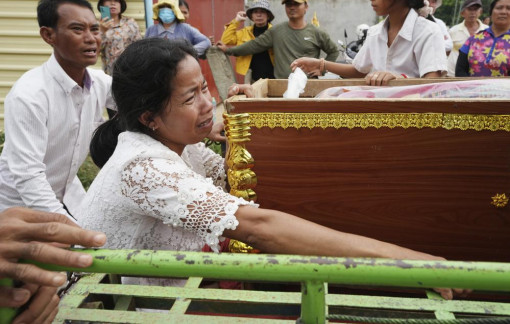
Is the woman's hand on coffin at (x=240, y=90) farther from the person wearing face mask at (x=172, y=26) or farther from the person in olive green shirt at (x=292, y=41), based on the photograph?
the person wearing face mask at (x=172, y=26)

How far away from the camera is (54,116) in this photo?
253cm

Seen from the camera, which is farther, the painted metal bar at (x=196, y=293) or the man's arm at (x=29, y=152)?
the man's arm at (x=29, y=152)

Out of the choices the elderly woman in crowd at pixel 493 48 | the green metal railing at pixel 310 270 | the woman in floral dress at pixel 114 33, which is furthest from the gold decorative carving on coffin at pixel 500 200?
the woman in floral dress at pixel 114 33

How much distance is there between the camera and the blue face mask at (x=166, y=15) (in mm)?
5286

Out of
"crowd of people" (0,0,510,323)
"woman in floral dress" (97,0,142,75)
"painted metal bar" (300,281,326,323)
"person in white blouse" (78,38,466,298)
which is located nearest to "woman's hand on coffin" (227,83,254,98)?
"crowd of people" (0,0,510,323)

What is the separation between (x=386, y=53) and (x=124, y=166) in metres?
2.15

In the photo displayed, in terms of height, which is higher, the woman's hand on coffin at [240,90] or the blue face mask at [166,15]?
the blue face mask at [166,15]

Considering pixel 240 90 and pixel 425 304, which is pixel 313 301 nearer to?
pixel 425 304

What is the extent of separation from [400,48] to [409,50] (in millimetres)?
64

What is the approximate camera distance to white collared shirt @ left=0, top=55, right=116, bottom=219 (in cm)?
227

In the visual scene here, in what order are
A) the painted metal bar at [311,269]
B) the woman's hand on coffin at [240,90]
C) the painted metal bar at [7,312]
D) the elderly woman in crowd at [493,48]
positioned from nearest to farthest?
1. the painted metal bar at [311,269]
2. the painted metal bar at [7,312]
3. the woman's hand on coffin at [240,90]
4. the elderly woman in crowd at [493,48]

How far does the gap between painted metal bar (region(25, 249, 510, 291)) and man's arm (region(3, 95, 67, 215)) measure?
1453mm

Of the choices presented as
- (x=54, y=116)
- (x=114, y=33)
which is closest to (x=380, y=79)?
(x=54, y=116)

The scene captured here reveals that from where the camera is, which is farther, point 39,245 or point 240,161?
point 240,161
